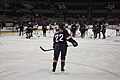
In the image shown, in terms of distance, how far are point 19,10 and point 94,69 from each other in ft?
98.6

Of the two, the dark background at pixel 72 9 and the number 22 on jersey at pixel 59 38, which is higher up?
the dark background at pixel 72 9

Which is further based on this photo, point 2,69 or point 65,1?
point 65,1

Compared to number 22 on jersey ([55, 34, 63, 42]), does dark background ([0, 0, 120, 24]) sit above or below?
above

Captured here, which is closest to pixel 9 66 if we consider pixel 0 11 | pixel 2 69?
pixel 2 69

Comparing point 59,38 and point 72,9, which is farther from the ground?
point 72,9

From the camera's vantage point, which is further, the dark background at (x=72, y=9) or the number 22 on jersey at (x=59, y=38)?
the dark background at (x=72, y=9)

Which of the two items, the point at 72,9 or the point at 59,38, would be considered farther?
the point at 72,9

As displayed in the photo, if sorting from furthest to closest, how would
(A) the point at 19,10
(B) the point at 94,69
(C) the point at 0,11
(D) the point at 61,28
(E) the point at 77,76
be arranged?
1. (A) the point at 19,10
2. (C) the point at 0,11
3. (B) the point at 94,69
4. (D) the point at 61,28
5. (E) the point at 77,76

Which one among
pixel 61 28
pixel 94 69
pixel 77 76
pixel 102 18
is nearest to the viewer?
pixel 77 76

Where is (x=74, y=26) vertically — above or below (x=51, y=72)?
above

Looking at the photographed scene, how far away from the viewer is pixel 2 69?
565cm

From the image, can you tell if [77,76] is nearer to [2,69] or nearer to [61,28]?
[61,28]

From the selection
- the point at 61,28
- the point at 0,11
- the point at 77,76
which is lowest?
the point at 77,76

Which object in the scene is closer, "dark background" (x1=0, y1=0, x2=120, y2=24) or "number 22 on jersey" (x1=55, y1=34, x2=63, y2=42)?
"number 22 on jersey" (x1=55, y1=34, x2=63, y2=42)
